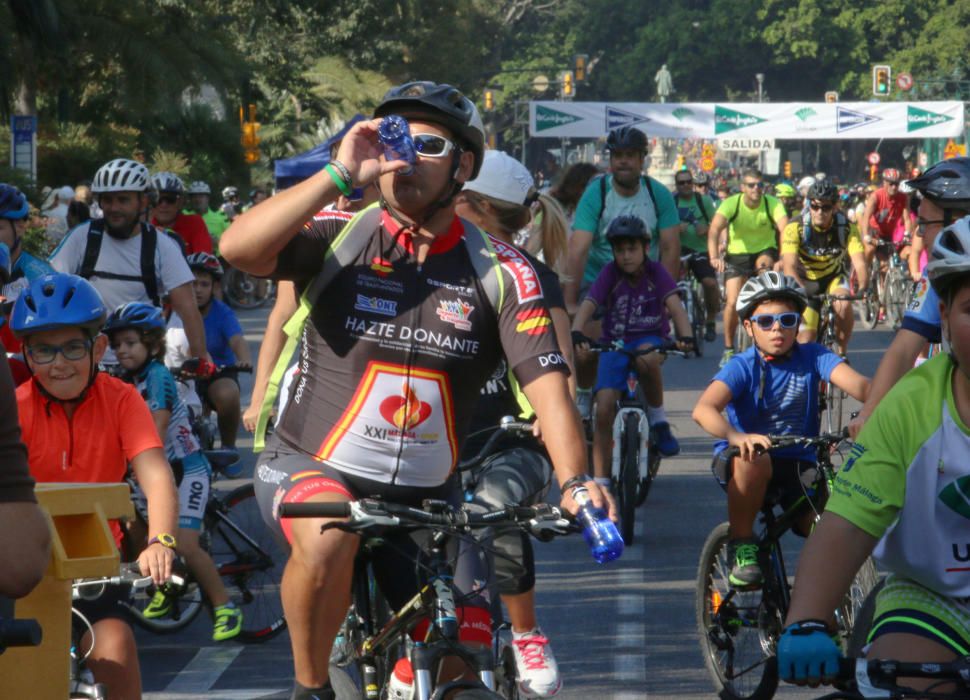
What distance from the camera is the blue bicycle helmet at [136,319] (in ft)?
26.9

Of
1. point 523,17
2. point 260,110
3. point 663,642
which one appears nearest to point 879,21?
point 523,17

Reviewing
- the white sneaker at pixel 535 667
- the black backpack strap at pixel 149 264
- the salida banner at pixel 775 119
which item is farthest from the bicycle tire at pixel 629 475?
the salida banner at pixel 775 119

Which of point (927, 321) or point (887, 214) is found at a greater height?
point (927, 321)

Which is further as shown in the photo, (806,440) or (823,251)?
(823,251)

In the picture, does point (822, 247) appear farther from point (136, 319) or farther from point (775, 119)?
point (775, 119)

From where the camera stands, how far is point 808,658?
10.2ft

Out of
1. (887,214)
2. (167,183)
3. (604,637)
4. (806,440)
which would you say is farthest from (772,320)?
(887,214)

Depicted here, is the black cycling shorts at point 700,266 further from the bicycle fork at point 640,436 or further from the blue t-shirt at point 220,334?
the bicycle fork at point 640,436

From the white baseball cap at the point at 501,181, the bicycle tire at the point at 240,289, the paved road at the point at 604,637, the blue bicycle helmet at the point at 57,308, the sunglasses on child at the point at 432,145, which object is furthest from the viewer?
the bicycle tire at the point at 240,289

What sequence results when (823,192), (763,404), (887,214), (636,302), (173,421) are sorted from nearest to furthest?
(763,404), (173,421), (636,302), (823,192), (887,214)

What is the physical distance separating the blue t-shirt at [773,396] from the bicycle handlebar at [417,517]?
312 centimetres

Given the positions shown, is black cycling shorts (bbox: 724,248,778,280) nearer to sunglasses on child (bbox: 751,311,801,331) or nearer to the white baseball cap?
sunglasses on child (bbox: 751,311,801,331)

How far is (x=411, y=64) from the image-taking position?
64812mm

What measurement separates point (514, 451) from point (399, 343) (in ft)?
5.49
